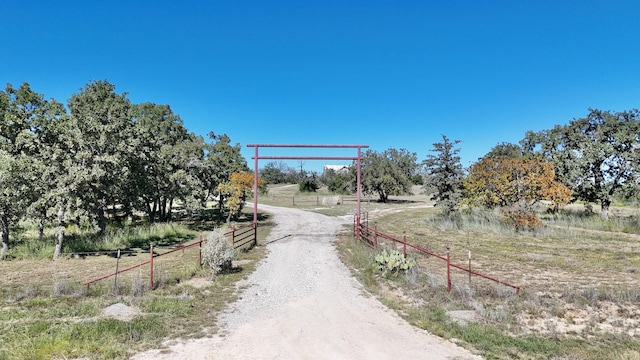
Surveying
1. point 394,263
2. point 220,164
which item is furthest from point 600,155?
point 220,164

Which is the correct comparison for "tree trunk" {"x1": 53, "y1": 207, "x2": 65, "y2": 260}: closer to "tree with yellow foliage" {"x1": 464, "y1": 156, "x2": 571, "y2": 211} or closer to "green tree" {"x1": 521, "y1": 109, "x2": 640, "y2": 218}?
"tree with yellow foliage" {"x1": 464, "y1": 156, "x2": 571, "y2": 211}

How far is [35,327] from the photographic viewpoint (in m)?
6.57

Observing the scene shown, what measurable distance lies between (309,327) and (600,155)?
25.2m

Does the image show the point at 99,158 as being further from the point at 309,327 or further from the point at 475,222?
the point at 475,222

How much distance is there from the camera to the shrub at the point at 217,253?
11.1 meters

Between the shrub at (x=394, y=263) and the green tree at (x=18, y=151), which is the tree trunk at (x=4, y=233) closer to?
the green tree at (x=18, y=151)

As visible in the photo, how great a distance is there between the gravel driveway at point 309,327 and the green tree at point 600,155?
21.0 meters

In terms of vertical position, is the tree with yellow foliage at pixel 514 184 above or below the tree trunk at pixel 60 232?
above

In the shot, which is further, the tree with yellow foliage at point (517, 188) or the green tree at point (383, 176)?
the green tree at point (383, 176)

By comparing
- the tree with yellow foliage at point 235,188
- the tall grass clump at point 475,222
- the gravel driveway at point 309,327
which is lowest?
the gravel driveway at point 309,327

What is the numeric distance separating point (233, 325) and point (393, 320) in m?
3.48

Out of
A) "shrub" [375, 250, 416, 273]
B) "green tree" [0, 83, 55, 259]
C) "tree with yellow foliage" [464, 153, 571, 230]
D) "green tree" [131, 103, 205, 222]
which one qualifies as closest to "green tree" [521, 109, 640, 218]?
"tree with yellow foliage" [464, 153, 571, 230]

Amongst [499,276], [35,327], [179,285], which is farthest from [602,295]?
[35,327]

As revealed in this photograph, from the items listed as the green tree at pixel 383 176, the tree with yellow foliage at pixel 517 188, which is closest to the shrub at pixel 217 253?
the tree with yellow foliage at pixel 517 188
